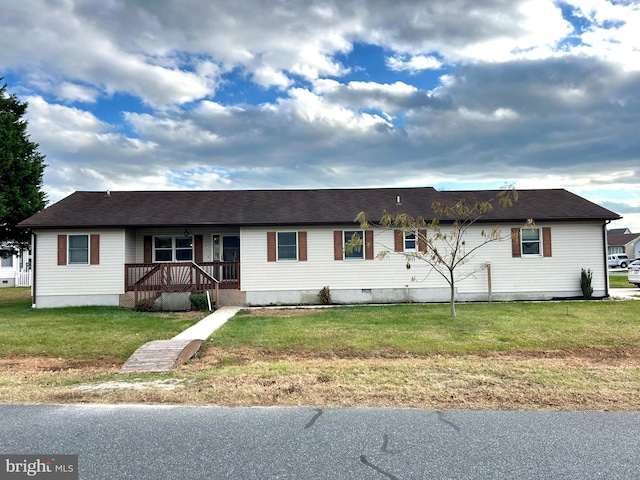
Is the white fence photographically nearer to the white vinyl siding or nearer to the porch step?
the white vinyl siding

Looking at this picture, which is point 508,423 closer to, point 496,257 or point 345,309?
point 345,309

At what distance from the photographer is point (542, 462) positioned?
→ 3643 millimetres

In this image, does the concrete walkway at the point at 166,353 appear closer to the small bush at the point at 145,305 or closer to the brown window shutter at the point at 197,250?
the small bush at the point at 145,305

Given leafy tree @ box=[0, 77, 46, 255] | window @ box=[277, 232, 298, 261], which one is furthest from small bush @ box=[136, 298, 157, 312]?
leafy tree @ box=[0, 77, 46, 255]

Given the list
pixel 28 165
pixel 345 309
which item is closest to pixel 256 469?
pixel 345 309

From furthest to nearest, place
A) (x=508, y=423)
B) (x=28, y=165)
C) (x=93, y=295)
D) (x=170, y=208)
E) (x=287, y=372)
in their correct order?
(x=28, y=165), (x=170, y=208), (x=93, y=295), (x=287, y=372), (x=508, y=423)

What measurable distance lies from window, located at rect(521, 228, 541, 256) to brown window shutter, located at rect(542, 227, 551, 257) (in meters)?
0.18

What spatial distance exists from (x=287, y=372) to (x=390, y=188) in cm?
1497

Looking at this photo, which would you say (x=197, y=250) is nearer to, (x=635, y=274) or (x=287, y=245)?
(x=287, y=245)

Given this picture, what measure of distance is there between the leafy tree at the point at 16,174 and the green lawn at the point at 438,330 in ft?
46.8

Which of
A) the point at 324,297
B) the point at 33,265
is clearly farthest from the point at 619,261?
the point at 33,265

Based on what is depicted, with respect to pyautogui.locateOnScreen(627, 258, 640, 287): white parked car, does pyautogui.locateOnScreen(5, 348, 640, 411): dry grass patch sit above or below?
below

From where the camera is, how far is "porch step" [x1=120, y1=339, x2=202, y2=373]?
7.27 meters

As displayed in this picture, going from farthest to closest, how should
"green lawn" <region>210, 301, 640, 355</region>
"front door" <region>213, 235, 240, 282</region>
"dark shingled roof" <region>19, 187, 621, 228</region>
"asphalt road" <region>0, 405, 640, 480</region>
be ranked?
1. "front door" <region>213, 235, 240, 282</region>
2. "dark shingled roof" <region>19, 187, 621, 228</region>
3. "green lawn" <region>210, 301, 640, 355</region>
4. "asphalt road" <region>0, 405, 640, 480</region>
